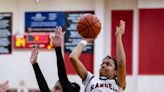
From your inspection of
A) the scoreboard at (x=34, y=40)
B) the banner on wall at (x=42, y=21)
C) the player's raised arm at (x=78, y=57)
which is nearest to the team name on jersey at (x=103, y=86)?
the player's raised arm at (x=78, y=57)

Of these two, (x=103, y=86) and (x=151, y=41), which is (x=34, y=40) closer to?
(x=151, y=41)

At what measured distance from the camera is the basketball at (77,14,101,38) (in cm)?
345

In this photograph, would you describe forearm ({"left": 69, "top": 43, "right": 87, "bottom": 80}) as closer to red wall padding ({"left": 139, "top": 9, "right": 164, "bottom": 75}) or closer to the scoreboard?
red wall padding ({"left": 139, "top": 9, "right": 164, "bottom": 75})

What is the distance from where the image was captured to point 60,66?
3053 mm

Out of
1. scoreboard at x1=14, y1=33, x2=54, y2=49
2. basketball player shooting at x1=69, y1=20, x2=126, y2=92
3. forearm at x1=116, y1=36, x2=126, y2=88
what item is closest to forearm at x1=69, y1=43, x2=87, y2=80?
basketball player shooting at x1=69, y1=20, x2=126, y2=92

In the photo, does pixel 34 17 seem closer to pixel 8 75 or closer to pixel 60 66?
pixel 8 75

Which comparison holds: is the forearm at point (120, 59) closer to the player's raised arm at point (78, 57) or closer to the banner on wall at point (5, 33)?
the player's raised arm at point (78, 57)

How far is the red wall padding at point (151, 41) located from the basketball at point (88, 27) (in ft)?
15.5

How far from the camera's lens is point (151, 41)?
26.9 feet

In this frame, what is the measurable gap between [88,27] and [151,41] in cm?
490

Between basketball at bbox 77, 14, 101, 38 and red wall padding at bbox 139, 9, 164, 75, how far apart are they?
4.73m

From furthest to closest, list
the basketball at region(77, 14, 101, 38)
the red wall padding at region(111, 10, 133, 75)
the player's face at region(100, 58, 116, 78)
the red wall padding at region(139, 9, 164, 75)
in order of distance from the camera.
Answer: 1. the red wall padding at region(111, 10, 133, 75)
2. the red wall padding at region(139, 9, 164, 75)
3. the basketball at region(77, 14, 101, 38)
4. the player's face at region(100, 58, 116, 78)

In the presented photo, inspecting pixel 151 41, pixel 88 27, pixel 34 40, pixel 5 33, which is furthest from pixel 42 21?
pixel 88 27

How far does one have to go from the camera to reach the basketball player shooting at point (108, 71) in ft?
10.6
